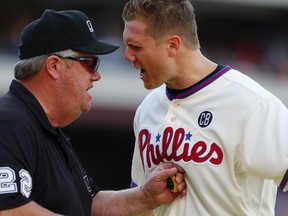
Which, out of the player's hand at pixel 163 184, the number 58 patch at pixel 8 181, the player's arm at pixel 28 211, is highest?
the number 58 patch at pixel 8 181

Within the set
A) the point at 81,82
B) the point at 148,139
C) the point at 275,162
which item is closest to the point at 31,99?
the point at 81,82

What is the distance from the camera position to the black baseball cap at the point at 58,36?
448 centimetres

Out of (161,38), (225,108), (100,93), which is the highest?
(161,38)

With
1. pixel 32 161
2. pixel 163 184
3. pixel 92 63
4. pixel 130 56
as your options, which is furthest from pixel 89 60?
pixel 163 184

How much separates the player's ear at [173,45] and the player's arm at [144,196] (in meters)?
0.73

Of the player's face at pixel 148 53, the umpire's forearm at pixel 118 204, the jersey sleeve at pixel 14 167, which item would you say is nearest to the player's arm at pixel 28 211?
the jersey sleeve at pixel 14 167

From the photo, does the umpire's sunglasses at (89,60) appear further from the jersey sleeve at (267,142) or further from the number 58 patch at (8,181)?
the jersey sleeve at (267,142)

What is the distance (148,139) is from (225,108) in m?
0.63

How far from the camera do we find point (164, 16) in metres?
4.93

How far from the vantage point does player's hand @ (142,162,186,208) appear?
479cm

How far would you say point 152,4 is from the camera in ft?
16.1

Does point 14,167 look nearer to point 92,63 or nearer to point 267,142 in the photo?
point 92,63

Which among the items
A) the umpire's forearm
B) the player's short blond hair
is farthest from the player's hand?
the player's short blond hair

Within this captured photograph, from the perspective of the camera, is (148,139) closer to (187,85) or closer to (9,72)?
(187,85)
